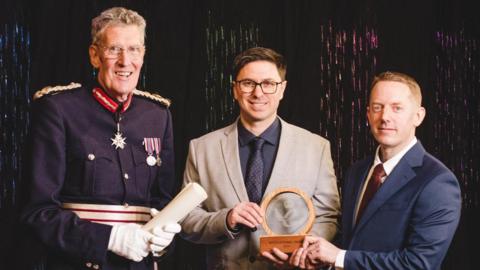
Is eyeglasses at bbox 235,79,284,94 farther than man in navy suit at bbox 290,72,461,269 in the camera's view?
Answer: Yes

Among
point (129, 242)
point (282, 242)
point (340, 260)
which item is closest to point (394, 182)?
point (340, 260)

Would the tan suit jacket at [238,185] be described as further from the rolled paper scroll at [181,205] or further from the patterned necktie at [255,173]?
the rolled paper scroll at [181,205]

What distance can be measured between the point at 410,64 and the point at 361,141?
20.7 inches

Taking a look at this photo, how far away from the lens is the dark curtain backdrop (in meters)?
4.25

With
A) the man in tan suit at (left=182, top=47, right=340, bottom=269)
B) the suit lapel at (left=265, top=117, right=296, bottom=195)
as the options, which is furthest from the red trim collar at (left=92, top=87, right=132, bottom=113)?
the suit lapel at (left=265, top=117, right=296, bottom=195)

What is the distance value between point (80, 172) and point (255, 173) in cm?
82

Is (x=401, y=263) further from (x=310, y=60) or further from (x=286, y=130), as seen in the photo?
(x=310, y=60)

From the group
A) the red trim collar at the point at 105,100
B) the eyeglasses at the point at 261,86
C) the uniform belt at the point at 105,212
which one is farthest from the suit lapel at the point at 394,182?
the red trim collar at the point at 105,100

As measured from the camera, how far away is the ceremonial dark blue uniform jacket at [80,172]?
2591 mm

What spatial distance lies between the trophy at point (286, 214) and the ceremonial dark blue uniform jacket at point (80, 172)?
47 cm

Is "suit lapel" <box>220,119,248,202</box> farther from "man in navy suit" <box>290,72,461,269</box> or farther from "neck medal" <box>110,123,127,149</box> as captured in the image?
"neck medal" <box>110,123,127,149</box>

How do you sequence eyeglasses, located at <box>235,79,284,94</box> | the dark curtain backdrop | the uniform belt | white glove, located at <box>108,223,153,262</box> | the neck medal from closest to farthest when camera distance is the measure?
white glove, located at <box>108,223,153,262</box> < the uniform belt < the neck medal < eyeglasses, located at <box>235,79,284,94</box> < the dark curtain backdrop

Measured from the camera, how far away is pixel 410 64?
433 cm

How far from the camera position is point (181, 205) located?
2602mm
